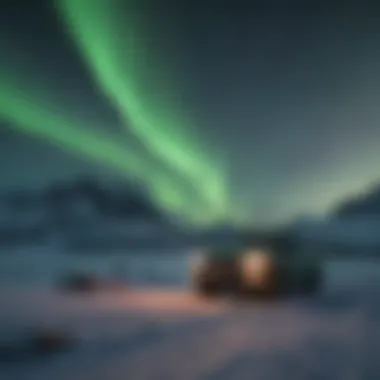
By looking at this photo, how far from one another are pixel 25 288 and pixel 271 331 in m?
1.10

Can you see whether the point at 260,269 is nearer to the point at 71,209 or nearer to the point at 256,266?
the point at 256,266

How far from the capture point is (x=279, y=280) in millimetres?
3260

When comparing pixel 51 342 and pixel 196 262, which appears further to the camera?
pixel 196 262

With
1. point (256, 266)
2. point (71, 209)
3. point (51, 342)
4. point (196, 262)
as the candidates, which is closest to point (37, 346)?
point (51, 342)

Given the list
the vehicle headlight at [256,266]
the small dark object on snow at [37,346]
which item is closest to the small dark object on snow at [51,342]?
the small dark object on snow at [37,346]

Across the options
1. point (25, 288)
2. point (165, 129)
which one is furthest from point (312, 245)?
point (25, 288)

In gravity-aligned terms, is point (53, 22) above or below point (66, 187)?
above

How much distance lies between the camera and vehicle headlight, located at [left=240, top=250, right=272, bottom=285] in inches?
121

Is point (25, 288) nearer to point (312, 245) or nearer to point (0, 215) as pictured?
point (0, 215)

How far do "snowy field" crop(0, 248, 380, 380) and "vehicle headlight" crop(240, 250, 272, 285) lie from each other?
0.51ft

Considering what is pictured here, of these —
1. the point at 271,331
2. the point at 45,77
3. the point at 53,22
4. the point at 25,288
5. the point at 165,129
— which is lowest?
the point at 271,331

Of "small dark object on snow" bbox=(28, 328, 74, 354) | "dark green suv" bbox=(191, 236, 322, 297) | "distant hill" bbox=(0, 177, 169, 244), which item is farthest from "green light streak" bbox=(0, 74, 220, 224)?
"small dark object on snow" bbox=(28, 328, 74, 354)

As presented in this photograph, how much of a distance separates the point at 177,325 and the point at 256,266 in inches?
19.0

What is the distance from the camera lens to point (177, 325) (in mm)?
3301
